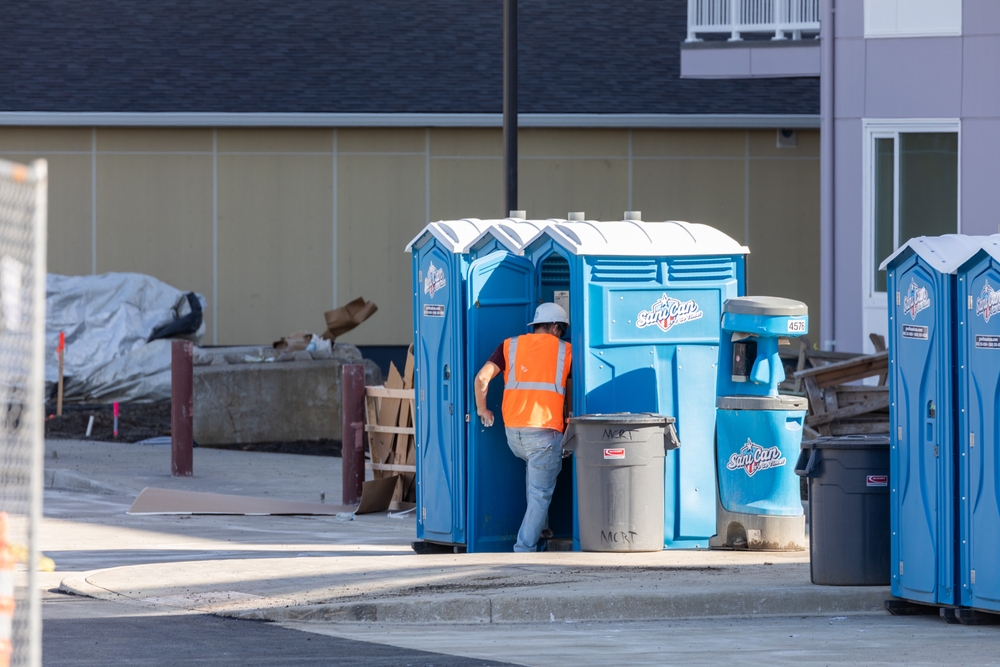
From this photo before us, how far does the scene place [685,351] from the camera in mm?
11453

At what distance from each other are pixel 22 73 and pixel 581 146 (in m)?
8.87

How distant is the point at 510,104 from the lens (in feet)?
52.7

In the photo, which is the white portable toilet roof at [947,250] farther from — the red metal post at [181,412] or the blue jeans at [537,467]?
the red metal post at [181,412]

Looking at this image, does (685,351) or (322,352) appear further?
(322,352)

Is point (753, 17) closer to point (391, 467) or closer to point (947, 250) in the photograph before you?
point (391, 467)

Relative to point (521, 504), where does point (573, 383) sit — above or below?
above

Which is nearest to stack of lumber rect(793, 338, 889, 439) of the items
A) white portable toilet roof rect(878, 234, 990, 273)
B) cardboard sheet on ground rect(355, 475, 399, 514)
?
cardboard sheet on ground rect(355, 475, 399, 514)

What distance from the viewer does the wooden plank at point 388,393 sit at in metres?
14.2

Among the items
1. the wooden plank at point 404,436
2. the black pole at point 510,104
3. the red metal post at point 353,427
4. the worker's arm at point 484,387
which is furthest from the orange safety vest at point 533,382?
the black pole at point 510,104

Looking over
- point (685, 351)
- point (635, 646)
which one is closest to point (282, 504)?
point (685, 351)

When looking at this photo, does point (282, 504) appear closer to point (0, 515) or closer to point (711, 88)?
point (0, 515)

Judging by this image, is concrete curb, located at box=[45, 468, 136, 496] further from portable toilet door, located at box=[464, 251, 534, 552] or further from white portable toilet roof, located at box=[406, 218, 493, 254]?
white portable toilet roof, located at box=[406, 218, 493, 254]

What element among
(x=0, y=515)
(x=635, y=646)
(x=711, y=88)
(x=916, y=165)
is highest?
(x=711, y=88)

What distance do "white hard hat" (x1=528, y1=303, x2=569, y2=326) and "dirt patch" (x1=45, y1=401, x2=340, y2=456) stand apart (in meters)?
8.08
